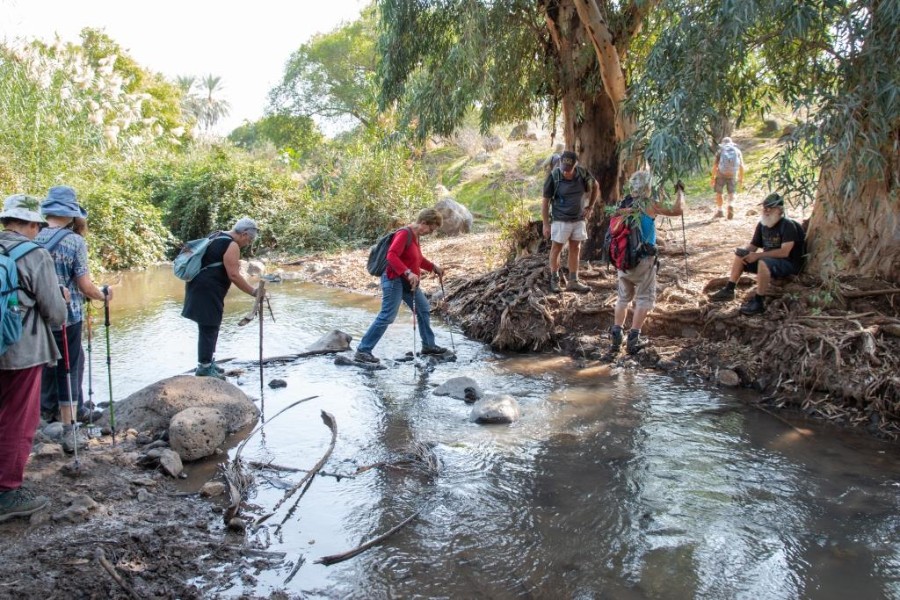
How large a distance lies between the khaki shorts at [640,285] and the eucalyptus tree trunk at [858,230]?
1.69 metres

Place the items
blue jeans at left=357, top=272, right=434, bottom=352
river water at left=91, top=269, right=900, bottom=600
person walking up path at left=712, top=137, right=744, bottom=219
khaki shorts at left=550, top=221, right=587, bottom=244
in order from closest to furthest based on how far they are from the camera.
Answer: river water at left=91, top=269, right=900, bottom=600 → blue jeans at left=357, top=272, right=434, bottom=352 → khaki shorts at left=550, top=221, right=587, bottom=244 → person walking up path at left=712, top=137, right=744, bottom=219

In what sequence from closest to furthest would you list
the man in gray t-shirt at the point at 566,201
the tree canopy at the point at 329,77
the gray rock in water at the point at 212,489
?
the gray rock in water at the point at 212,489, the man in gray t-shirt at the point at 566,201, the tree canopy at the point at 329,77

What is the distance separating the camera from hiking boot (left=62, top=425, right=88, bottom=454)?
16.8 ft

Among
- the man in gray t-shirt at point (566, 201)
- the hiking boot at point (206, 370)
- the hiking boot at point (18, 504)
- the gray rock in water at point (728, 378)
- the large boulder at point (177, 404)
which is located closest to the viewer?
the hiking boot at point (18, 504)

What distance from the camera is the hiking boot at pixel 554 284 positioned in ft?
30.5

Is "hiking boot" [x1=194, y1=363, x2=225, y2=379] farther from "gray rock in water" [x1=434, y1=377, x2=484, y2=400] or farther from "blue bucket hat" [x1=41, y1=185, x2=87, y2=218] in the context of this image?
"gray rock in water" [x1=434, y1=377, x2=484, y2=400]

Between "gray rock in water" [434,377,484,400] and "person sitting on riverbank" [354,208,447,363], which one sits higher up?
"person sitting on riverbank" [354,208,447,363]

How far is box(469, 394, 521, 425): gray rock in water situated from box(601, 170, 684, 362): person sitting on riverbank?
84.1 inches

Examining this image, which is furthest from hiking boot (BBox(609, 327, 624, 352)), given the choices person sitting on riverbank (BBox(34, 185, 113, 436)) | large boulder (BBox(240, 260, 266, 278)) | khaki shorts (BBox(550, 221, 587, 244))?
large boulder (BBox(240, 260, 266, 278))

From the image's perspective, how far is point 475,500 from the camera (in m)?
4.72

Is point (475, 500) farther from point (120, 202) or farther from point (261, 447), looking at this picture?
point (120, 202)

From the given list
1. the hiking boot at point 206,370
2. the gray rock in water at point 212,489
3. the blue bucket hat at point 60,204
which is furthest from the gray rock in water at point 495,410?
the blue bucket hat at point 60,204

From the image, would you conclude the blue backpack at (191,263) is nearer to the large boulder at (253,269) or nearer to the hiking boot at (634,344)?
the hiking boot at (634,344)

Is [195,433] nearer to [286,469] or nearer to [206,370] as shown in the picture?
[286,469]
